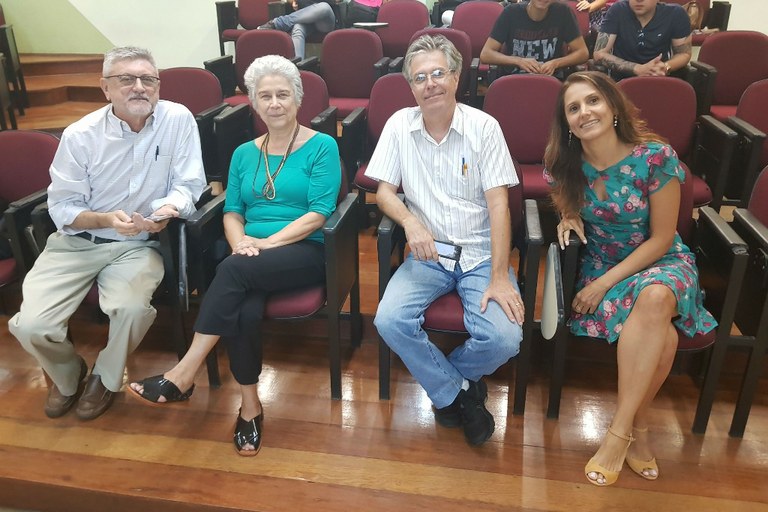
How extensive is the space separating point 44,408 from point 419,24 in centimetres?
367

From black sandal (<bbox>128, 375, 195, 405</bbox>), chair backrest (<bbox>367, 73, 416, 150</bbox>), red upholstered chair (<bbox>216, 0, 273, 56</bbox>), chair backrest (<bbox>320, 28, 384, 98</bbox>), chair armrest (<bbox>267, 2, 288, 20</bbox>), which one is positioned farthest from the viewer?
red upholstered chair (<bbox>216, 0, 273, 56</bbox>)

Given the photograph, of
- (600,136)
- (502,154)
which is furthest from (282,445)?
(600,136)

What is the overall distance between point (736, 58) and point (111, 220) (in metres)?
3.24

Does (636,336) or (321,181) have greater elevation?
(321,181)

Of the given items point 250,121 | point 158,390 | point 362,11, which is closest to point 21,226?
point 158,390

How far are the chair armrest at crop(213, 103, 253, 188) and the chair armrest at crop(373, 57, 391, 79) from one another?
89 cm

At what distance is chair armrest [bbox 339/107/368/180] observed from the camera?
277 cm

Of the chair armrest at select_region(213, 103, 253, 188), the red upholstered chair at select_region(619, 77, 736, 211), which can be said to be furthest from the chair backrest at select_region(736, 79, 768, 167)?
the chair armrest at select_region(213, 103, 253, 188)

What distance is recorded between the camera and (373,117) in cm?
295

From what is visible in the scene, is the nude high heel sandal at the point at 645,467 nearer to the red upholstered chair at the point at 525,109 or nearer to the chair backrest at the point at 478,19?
the red upholstered chair at the point at 525,109

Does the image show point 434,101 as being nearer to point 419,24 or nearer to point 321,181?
point 321,181

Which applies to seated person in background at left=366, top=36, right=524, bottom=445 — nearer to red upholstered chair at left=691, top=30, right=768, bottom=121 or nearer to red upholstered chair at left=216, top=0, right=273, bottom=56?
red upholstered chair at left=691, top=30, right=768, bottom=121

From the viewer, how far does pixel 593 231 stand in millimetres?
1879

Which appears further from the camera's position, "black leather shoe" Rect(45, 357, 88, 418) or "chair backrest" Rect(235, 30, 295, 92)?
"chair backrest" Rect(235, 30, 295, 92)
